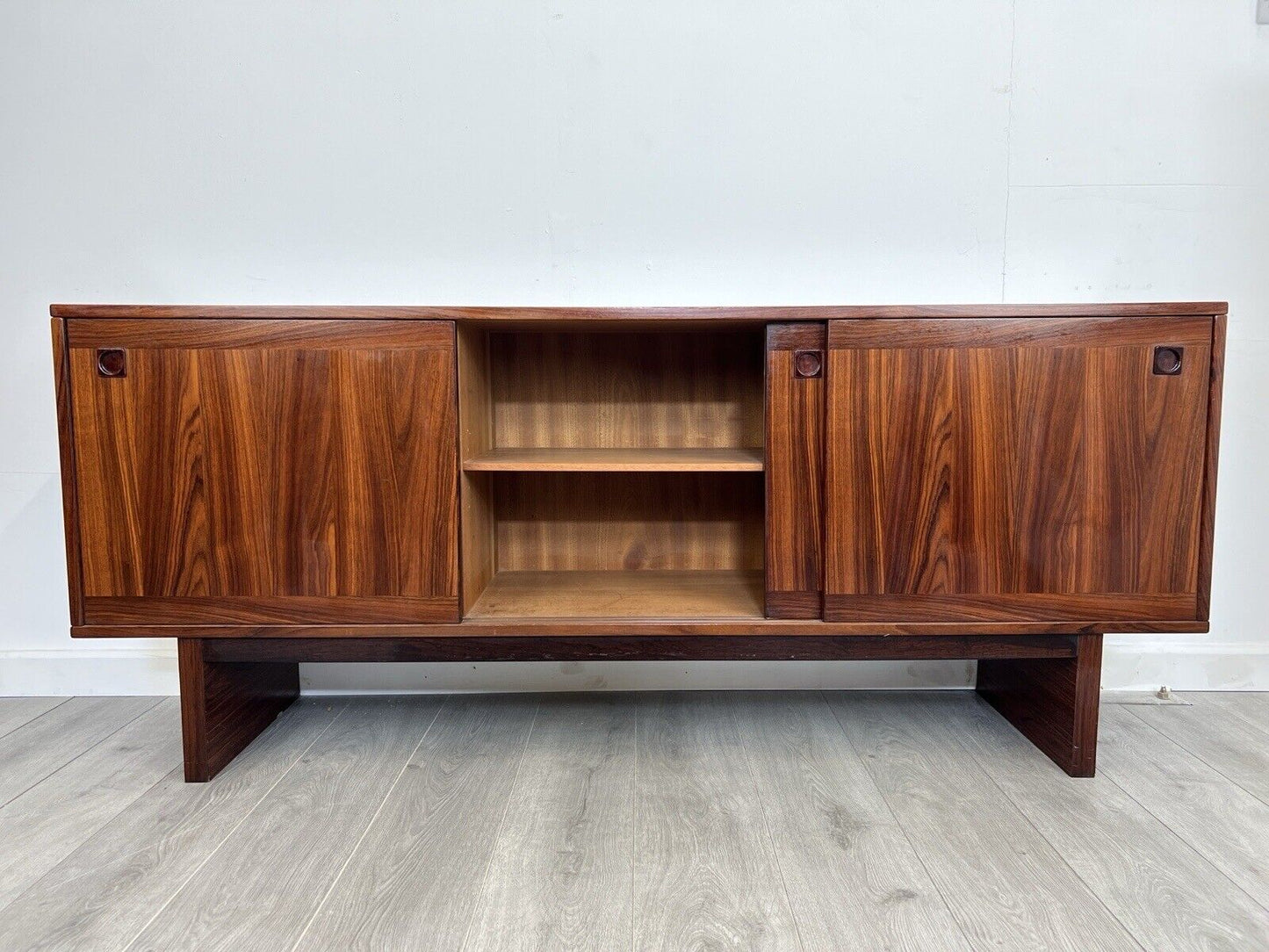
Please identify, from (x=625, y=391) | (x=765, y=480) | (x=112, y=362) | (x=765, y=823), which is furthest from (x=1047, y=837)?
(x=112, y=362)

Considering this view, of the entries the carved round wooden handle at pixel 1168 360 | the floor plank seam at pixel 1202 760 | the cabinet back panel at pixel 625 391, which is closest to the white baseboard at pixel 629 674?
the floor plank seam at pixel 1202 760

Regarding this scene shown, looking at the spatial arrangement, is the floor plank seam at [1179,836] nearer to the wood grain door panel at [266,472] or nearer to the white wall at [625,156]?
the white wall at [625,156]

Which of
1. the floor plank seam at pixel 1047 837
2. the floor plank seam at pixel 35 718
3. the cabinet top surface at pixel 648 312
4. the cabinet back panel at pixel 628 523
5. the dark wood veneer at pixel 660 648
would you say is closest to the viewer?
the floor plank seam at pixel 1047 837

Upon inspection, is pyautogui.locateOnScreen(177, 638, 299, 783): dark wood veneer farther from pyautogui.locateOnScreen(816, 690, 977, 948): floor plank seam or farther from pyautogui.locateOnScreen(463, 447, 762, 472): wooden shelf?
pyautogui.locateOnScreen(816, 690, 977, 948): floor plank seam

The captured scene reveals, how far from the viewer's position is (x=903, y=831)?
1054 mm

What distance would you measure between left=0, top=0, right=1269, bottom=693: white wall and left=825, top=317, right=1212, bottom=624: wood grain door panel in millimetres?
431

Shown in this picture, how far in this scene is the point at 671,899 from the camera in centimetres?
90

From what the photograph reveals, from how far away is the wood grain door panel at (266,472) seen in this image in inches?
44.4

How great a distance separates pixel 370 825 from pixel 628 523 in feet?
2.31

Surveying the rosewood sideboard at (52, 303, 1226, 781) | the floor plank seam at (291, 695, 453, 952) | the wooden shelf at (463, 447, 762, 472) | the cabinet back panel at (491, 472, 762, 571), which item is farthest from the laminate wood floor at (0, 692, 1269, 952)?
the wooden shelf at (463, 447, 762, 472)

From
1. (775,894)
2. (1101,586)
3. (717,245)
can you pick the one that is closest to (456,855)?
(775,894)

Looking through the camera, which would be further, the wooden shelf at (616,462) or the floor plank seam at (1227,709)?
the floor plank seam at (1227,709)

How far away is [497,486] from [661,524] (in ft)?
1.10

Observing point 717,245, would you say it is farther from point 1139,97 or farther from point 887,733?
point 887,733
